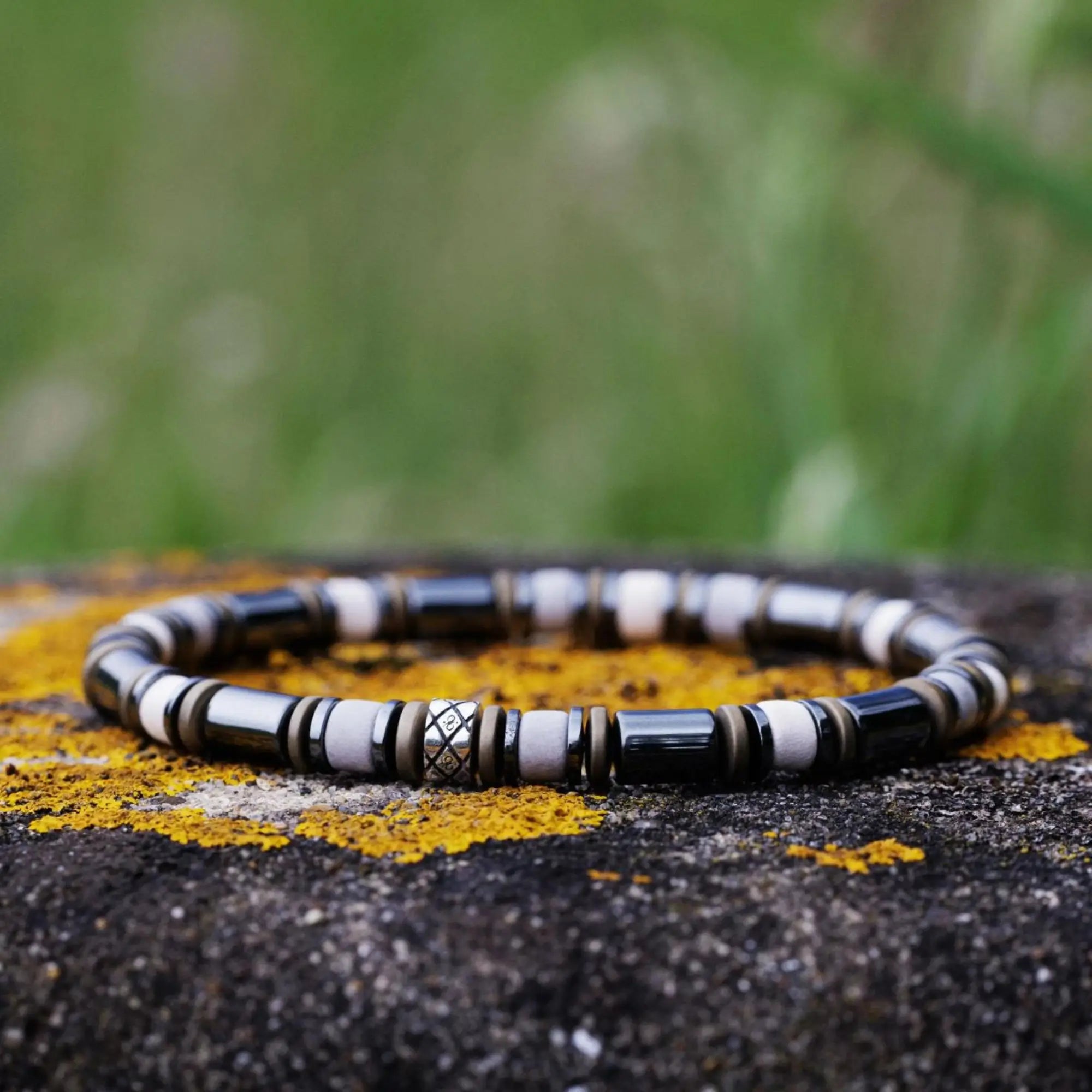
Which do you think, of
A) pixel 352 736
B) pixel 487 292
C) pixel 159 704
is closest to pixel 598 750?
pixel 352 736

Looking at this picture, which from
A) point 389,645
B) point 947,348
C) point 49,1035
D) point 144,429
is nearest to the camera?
point 49,1035

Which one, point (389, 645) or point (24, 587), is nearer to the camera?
point (389, 645)

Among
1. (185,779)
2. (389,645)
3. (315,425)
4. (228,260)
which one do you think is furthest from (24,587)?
(228,260)

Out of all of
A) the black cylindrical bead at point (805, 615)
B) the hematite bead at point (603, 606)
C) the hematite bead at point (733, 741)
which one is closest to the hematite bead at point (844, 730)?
the hematite bead at point (733, 741)

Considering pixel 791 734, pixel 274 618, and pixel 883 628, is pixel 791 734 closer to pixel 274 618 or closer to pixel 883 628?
pixel 883 628

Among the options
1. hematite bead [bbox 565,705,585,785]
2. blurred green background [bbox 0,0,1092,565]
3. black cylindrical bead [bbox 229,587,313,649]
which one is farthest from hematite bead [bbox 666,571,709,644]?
blurred green background [bbox 0,0,1092,565]

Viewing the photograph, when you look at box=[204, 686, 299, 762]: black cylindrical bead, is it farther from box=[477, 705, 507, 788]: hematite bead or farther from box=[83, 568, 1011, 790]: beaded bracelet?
box=[477, 705, 507, 788]: hematite bead

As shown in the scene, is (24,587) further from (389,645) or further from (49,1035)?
(49,1035)
